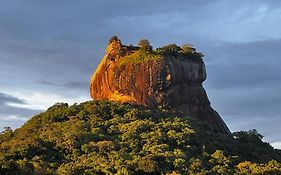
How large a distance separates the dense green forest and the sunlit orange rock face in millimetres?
1859

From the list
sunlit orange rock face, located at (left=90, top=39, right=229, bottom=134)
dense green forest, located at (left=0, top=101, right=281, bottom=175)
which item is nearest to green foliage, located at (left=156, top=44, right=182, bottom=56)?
sunlit orange rock face, located at (left=90, top=39, right=229, bottom=134)

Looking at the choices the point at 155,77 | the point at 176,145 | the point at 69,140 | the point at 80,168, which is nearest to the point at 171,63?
the point at 155,77

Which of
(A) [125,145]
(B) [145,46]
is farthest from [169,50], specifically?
(A) [125,145]

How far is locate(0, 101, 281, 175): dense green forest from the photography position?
53.6m

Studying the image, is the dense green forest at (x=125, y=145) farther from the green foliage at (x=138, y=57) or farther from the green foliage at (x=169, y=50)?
the green foliage at (x=169, y=50)

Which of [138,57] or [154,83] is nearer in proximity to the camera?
[154,83]

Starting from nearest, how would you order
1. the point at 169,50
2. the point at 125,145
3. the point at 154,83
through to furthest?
the point at 125,145 → the point at 154,83 → the point at 169,50

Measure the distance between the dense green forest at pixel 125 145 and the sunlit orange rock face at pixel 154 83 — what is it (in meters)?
1.86

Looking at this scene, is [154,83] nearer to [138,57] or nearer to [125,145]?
[138,57]

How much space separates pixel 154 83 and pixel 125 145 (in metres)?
12.1

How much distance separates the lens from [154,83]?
70000 millimetres

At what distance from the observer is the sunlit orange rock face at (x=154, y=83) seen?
7012 cm

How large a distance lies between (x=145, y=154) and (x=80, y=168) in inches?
292

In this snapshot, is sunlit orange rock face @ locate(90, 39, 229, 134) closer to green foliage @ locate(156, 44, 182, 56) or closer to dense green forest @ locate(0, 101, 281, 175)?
green foliage @ locate(156, 44, 182, 56)
